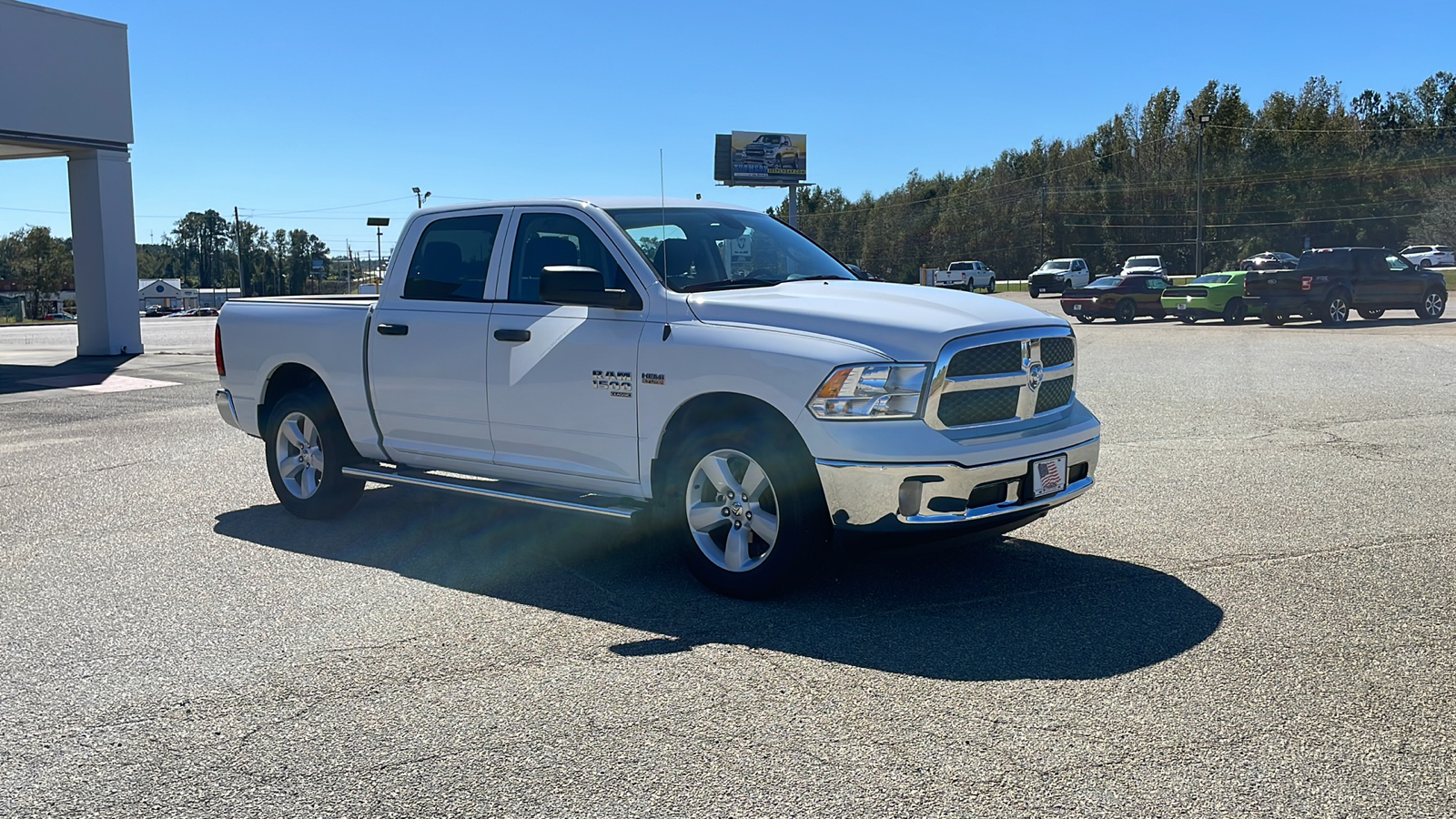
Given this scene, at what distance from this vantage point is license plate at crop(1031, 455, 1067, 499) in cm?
566

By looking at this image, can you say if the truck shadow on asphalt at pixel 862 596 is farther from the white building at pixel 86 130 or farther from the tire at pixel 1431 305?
the tire at pixel 1431 305

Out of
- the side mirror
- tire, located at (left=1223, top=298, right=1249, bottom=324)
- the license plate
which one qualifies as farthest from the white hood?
tire, located at (left=1223, top=298, right=1249, bottom=324)

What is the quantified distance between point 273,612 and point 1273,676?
4.37 metres

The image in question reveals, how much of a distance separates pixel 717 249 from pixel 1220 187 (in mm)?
94326

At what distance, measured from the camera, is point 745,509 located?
5723 millimetres

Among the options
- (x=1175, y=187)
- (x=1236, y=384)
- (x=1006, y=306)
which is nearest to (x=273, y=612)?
(x=1006, y=306)

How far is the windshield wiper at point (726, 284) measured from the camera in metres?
6.25

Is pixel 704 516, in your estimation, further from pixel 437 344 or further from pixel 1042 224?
pixel 1042 224

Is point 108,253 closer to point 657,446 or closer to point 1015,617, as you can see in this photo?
point 657,446

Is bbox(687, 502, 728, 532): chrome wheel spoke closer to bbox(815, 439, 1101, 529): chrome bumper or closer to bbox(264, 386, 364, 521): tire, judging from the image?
bbox(815, 439, 1101, 529): chrome bumper

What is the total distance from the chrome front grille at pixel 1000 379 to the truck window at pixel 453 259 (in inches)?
112

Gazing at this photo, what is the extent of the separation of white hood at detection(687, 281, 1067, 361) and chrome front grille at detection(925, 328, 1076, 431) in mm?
61

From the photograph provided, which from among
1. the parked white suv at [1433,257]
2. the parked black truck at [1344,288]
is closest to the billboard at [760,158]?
the parked white suv at [1433,257]

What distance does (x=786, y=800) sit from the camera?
3.57 metres
